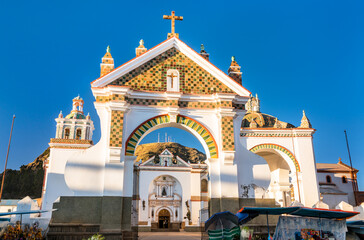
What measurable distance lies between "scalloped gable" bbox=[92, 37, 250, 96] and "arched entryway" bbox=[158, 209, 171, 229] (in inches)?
967

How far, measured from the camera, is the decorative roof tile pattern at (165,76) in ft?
38.7

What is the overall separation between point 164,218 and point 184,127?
24.6 m

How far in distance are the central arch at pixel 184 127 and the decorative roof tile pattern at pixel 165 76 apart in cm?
116

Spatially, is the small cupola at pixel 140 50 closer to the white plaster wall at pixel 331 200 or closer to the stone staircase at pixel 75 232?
the stone staircase at pixel 75 232

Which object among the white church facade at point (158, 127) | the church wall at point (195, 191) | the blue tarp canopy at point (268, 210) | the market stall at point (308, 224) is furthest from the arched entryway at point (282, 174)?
the church wall at point (195, 191)

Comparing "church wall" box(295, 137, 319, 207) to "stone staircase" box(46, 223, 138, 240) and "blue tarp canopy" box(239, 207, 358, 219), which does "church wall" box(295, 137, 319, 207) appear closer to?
"blue tarp canopy" box(239, 207, 358, 219)

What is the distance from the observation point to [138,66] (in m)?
12.0

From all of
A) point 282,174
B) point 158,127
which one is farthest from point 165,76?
point 282,174

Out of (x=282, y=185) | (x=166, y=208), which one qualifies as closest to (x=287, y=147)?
(x=282, y=185)

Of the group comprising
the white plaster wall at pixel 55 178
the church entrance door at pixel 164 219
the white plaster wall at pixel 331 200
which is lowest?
the church entrance door at pixel 164 219

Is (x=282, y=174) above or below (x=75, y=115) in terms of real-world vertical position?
below

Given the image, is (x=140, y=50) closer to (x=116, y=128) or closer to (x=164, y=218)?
(x=116, y=128)

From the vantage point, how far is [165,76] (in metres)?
12.1

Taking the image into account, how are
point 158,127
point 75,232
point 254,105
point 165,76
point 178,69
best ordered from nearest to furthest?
1. point 75,232
2. point 158,127
3. point 165,76
4. point 178,69
5. point 254,105
